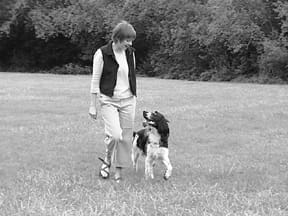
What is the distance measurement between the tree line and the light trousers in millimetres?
25346

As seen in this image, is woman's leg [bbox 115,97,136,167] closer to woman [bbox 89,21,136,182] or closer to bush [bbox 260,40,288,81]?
woman [bbox 89,21,136,182]

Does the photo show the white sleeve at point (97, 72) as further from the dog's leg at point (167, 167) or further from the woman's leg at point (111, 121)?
the dog's leg at point (167, 167)

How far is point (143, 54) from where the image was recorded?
4291cm

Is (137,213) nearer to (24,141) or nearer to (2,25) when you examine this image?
(24,141)

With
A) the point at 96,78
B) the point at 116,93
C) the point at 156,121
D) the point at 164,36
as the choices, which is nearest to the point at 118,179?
the point at 156,121

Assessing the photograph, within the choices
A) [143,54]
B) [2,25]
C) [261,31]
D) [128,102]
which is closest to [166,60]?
[143,54]

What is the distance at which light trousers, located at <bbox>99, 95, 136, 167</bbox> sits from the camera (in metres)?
7.08

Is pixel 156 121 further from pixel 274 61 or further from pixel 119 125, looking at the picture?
pixel 274 61

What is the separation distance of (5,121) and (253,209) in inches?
349

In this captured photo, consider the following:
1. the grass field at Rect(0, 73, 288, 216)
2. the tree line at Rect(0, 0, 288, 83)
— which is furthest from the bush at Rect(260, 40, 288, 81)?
the grass field at Rect(0, 73, 288, 216)

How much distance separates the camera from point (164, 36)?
40.0 meters

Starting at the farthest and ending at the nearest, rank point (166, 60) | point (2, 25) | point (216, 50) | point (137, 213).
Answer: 1. point (2, 25)
2. point (166, 60)
3. point (216, 50)
4. point (137, 213)

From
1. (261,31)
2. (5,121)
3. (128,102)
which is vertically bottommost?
(5,121)

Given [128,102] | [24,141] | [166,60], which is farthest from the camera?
[166,60]
